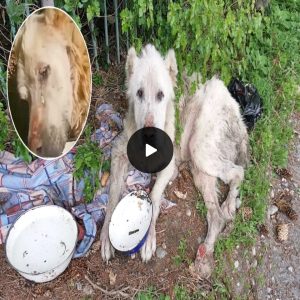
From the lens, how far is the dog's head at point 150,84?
3.77m

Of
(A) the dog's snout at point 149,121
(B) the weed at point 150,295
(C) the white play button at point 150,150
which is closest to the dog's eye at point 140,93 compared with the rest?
(A) the dog's snout at point 149,121

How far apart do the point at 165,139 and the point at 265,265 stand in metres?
1.49

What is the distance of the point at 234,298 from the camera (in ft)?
12.4

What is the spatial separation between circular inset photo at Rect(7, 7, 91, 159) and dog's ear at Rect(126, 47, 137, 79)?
93 centimetres

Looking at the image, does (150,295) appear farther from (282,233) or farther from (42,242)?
(282,233)

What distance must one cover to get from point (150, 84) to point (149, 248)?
1.37 meters

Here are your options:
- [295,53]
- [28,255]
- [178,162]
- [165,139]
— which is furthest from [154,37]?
[295,53]

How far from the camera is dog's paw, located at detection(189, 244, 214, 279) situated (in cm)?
380

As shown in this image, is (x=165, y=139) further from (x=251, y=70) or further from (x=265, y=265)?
(x=251, y=70)

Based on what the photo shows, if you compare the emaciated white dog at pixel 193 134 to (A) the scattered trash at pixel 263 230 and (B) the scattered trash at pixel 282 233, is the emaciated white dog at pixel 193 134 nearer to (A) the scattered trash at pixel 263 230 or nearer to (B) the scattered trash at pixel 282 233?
(A) the scattered trash at pixel 263 230

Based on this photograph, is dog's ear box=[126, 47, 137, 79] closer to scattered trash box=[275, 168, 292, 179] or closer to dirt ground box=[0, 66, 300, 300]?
dirt ground box=[0, 66, 300, 300]

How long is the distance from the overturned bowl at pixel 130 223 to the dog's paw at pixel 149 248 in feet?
0.22

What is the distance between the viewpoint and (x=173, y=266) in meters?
3.82

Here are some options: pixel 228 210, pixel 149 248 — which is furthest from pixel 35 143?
pixel 228 210
